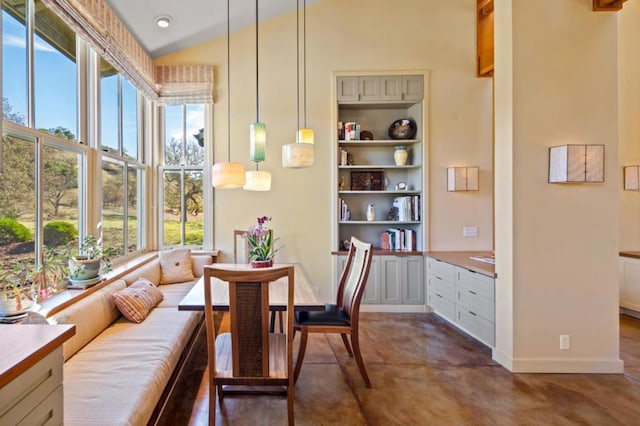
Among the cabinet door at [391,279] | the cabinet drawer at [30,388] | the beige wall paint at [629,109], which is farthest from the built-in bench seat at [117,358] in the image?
the beige wall paint at [629,109]

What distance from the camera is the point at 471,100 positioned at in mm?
4445

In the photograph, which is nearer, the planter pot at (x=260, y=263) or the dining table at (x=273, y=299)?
the dining table at (x=273, y=299)

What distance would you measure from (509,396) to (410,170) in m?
2.94

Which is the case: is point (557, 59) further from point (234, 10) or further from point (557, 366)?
point (234, 10)

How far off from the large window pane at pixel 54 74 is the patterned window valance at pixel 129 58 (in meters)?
0.16

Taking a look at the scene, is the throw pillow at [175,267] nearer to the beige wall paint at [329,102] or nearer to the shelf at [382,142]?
the beige wall paint at [329,102]

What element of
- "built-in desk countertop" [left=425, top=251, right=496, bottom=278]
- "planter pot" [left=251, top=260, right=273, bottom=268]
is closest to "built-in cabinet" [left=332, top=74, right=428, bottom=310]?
"built-in desk countertop" [left=425, top=251, right=496, bottom=278]

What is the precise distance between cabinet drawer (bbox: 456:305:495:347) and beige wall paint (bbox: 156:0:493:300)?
115 cm

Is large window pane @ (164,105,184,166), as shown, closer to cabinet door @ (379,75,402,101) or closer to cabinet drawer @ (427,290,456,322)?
cabinet door @ (379,75,402,101)

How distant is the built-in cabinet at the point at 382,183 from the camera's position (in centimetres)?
429

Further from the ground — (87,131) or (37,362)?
(87,131)

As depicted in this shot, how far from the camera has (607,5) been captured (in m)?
2.71

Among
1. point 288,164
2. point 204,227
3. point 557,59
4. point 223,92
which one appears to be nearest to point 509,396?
point 288,164

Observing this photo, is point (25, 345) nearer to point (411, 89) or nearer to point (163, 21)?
point (163, 21)
